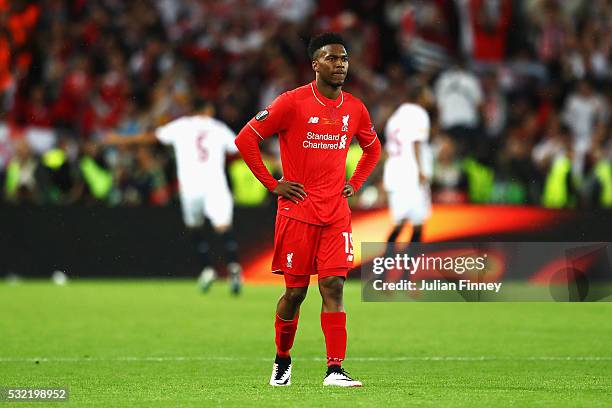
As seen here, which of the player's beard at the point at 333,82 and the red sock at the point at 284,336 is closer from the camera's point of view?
the player's beard at the point at 333,82

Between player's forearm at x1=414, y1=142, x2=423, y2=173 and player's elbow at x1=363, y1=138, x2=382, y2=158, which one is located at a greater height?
player's forearm at x1=414, y1=142, x2=423, y2=173

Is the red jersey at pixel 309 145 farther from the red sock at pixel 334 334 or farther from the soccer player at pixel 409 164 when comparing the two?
the soccer player at pixel 409 164

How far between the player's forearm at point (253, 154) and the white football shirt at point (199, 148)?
30.0 feet

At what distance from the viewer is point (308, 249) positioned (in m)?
8.90

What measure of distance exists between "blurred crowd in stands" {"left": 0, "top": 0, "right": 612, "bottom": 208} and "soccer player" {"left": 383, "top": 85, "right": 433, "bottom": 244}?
3.42 metres

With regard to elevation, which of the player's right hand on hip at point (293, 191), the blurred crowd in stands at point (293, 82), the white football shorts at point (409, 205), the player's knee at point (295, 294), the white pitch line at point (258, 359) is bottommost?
the white pitch line at point (258, 359)

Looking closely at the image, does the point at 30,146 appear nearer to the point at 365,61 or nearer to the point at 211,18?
the point at 211,18

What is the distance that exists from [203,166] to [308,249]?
988 centimetres

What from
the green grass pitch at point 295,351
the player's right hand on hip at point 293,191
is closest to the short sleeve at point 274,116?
the player's right hand on hip at point 293,191

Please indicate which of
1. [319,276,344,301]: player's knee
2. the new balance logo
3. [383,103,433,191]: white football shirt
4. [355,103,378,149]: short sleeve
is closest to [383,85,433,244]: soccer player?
[383,103,433,191]: white football shirt

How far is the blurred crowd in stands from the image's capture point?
21.4m

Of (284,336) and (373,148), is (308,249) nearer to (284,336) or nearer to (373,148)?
(284,336)

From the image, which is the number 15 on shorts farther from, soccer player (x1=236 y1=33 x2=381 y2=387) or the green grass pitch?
the green grass pitch

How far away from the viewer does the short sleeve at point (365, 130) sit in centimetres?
923
